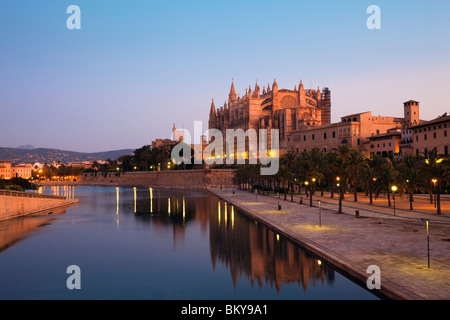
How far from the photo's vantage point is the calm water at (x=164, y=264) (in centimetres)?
1490

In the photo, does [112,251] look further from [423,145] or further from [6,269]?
[423,145]

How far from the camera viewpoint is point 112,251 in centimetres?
2286

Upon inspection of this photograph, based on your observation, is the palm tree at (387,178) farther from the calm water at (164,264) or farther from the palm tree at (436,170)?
the calm water at (164,264)

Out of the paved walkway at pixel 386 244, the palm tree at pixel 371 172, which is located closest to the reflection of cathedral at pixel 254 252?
the paved walkway at pixel 386 244

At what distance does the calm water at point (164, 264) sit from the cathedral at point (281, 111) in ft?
224

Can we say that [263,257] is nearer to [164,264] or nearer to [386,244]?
[164,264]

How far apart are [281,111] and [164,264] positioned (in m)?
84.9

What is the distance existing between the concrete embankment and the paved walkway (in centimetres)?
2238

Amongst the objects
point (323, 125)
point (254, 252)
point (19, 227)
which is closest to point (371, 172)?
point (254, 252)

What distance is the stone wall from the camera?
96.1 meters

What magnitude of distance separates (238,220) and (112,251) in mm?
13915
